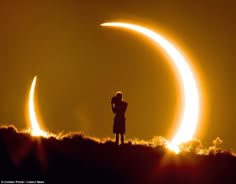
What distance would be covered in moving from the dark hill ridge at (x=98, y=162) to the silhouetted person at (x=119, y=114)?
0.73 meters

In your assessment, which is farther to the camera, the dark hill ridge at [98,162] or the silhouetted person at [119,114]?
the silhouetted person at [119,114]

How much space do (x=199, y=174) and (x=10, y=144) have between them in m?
6.75

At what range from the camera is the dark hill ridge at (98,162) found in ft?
67.8

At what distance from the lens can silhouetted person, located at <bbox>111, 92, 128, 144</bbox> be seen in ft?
81.3

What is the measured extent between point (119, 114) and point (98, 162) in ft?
11.8

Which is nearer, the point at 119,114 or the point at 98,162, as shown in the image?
the point at 98,162

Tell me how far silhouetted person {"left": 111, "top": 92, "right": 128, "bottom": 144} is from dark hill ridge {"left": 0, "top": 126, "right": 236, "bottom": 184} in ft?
2.40

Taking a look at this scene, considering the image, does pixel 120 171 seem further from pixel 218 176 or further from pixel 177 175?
pixel 218 176

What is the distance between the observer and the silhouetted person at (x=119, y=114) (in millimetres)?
24781

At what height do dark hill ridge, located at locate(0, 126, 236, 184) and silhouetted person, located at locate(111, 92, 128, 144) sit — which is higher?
silhouetted person, located at locate(111, 92, 128, 144)

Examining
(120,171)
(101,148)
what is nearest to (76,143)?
(101,148)

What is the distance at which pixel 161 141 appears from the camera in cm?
2570

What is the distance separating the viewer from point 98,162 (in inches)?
859

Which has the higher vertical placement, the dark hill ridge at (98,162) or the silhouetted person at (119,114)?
the silhouetted person at (119,114)
